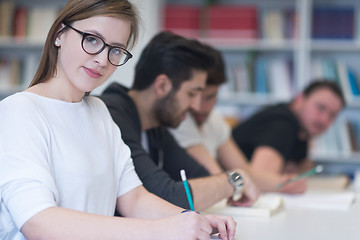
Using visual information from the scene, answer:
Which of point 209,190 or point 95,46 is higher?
point 95,46

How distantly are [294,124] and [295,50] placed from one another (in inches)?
39.3

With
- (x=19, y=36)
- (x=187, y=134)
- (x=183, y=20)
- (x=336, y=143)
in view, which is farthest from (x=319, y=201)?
(x=19, y=36)

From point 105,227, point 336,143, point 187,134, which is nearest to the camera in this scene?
point 105,227

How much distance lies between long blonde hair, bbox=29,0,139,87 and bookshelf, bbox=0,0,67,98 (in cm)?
281

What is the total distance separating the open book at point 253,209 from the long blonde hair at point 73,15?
624mm

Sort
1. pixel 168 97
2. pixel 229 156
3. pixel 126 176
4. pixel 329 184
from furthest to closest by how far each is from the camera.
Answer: pixel 229 156 → pixel 329 184 → pixel 168 97 → pixel 126 176

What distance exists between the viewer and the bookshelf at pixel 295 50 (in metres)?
3.56

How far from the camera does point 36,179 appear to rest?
0.88 m

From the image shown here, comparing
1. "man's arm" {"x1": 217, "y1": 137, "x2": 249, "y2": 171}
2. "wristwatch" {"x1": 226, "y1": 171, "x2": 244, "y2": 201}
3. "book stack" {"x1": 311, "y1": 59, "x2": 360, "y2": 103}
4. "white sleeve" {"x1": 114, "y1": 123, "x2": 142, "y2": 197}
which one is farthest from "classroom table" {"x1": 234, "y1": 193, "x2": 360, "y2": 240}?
"book stack" {"x1": 311, "y1": 59, "x2": 360, "y2": 103}

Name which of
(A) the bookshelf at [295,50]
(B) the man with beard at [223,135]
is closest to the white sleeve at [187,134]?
(B) the man with beard at [223,135]

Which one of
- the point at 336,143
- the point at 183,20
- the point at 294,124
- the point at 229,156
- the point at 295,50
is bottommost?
the point at 336,143

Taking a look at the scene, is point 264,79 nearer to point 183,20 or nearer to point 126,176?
point 183,20

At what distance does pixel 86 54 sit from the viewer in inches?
39.6

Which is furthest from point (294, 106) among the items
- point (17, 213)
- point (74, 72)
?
point (17, 213)
